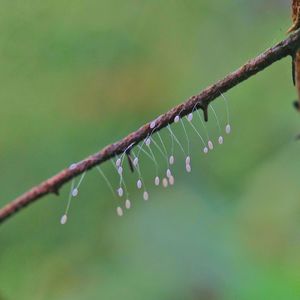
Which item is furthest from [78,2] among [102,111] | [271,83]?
[271,83]

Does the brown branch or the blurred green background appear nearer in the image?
the brown branch

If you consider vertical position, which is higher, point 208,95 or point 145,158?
point 208,95

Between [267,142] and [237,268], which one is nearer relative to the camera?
[237,268]

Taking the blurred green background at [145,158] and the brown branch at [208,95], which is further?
the blurred green background at [145,158]

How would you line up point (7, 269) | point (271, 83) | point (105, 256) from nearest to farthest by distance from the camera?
1. point (105, 256)
2. point (7, 269)
3. point (271, 83)

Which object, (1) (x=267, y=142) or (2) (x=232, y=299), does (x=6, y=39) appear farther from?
(2) (x=232, y=299)

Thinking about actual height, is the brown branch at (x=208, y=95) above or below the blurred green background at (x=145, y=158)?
above

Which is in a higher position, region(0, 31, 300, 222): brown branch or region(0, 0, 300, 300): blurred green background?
region(0, 31, 300, 222): brown branch

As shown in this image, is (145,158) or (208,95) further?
(145,158)
